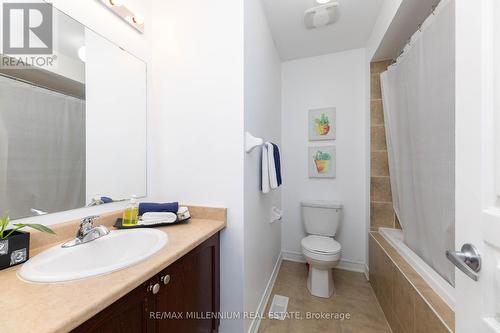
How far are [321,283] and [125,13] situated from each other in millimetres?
2437

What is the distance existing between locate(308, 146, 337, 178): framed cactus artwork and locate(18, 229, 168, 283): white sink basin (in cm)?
182

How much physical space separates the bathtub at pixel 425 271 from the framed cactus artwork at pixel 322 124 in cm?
112

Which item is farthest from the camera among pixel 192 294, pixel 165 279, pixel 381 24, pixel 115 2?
pixel 381 24

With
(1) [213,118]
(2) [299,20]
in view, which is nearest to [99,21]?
(1) [213,118]

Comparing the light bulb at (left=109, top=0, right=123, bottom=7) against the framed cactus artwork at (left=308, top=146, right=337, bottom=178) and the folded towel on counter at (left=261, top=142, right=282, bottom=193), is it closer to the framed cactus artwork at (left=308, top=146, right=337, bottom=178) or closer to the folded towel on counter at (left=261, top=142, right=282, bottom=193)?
the folded towel on counter at (left=261, top=142, right=282, bottom=193)

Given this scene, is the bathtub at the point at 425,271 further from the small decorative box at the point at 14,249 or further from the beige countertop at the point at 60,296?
the small decorative box at the point at 14,249

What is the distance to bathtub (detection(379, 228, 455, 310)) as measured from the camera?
3.35 feet

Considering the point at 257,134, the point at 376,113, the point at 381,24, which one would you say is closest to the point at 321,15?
the point at 381,24

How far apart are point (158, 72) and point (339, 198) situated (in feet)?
6.86

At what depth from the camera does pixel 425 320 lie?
1.01 m

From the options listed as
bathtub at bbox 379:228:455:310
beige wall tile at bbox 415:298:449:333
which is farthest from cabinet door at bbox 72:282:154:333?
bathtub at bbox 379:228:455:310

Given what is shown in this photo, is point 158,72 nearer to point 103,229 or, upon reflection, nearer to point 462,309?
point 103,229

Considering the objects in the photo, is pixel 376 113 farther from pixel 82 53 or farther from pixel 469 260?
pixel 82 53

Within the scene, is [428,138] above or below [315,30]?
below
